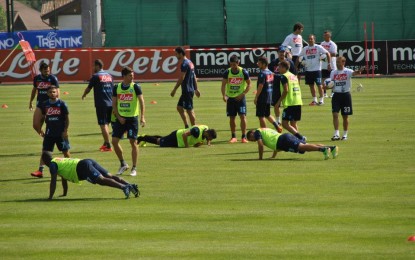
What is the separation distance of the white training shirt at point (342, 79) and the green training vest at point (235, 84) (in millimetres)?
2125

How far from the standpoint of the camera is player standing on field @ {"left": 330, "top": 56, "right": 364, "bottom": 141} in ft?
82.3

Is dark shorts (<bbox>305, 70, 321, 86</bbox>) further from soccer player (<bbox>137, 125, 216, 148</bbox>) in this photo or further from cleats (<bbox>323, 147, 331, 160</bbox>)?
cleats (<bbox>323, 147, 331, 160</bbox>)

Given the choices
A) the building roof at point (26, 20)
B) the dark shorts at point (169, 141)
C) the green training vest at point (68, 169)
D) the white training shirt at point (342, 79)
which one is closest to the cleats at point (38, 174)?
the green training vest at point (68, 169)

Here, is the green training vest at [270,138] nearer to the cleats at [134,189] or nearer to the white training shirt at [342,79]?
the white training shirt at [342,79]

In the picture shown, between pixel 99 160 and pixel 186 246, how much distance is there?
958 centimetres

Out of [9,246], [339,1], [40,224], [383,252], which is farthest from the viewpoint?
[339,1]

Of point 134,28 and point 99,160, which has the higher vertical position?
point 134,28

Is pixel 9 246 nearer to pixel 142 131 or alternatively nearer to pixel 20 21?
pixel 142 131

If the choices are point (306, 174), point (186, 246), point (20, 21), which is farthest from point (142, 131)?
point (20, 21)

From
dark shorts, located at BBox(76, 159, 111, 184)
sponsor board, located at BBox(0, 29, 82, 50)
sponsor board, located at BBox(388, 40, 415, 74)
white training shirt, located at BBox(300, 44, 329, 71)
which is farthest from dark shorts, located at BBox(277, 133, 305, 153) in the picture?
sponsor board, located at BBox(0, 29, 82, 50)

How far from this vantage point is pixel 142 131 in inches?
1126

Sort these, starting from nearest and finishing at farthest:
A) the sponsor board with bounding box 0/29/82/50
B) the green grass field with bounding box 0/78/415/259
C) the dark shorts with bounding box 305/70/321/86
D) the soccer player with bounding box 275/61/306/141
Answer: the green grass field with bounding box 0/78/415/259 → the soccer player with bounding box 275/61/306/141 → the dark shorts with bounding box 305/70/321/86 → the sponsor board with bounding box 0/29/82/50

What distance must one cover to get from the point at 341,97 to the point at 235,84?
8.21ft

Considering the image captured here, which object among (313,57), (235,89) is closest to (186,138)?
(235,89)
